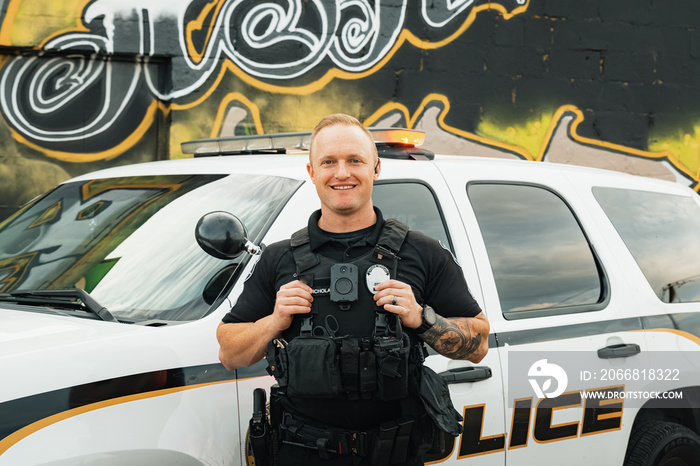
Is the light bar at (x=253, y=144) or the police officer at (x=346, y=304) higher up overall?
the light bar at (x=253, y=144)

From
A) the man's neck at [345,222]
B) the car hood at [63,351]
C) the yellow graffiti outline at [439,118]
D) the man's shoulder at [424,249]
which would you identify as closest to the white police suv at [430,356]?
the car hood at [63,351]

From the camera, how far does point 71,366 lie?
Answer: 8.13 feet

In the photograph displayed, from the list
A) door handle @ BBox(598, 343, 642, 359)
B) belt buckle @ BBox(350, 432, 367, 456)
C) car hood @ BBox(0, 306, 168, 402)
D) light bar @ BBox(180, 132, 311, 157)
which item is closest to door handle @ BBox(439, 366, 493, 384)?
door handle @ BBox(598, 343, 642, 359)

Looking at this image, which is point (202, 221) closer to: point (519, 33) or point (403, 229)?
point (403, 229)

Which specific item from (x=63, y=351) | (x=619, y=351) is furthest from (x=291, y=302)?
(x=619, y=351)

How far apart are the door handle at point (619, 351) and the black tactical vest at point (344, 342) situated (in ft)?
4.46

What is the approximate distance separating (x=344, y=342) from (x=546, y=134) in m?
6.81

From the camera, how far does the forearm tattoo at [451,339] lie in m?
2.53

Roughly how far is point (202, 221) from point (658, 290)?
2.23 meters

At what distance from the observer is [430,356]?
3.21 m

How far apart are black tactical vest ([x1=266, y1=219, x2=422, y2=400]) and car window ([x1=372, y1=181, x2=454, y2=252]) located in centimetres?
82

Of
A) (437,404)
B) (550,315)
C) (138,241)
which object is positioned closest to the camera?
(437,404)

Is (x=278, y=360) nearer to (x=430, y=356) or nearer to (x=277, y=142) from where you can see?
(x=430, y=356)

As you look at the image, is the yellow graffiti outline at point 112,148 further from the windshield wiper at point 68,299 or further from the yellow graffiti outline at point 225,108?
the windshield wiper at point 68,299
